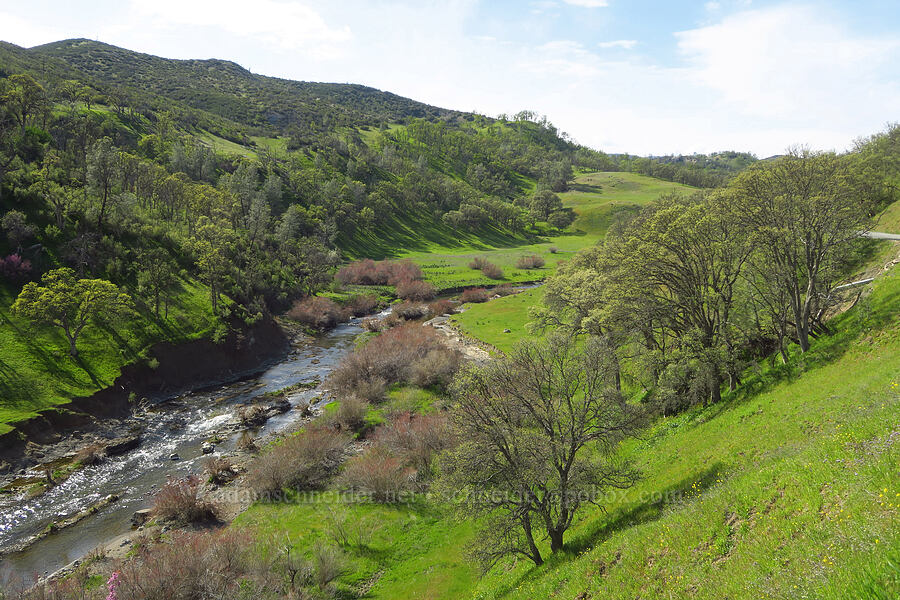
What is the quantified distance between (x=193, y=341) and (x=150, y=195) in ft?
185

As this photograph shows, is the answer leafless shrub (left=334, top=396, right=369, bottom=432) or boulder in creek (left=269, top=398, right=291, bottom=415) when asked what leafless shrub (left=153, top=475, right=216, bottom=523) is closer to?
leafless shrub (left=334, top=396, right=369, bottom=432)

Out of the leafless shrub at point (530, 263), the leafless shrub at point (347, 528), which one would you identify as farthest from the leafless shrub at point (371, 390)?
the leafless shrub at point (530, 263)

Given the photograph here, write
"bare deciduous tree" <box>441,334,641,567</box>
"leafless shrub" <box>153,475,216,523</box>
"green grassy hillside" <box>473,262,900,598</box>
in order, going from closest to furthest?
"green grassy hillside" <box>473,262,900,598</box> < "bare deciduous tree" <box>441,334,641,567</box> < "leafless shrub" <box>153,475,216,523</box>

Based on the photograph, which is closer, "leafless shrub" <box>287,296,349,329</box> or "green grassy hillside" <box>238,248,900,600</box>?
"green grassy hillside" <box>238,248,900,600</box>

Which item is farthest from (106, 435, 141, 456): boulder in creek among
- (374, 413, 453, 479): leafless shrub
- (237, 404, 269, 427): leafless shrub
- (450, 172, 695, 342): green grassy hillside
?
(450, 172, 695, 342): green grassy hillside

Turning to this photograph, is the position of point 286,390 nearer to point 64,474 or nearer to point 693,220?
point 64,474

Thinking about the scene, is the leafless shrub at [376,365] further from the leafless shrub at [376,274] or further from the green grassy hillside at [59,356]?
the leafless shrub at [376,274]

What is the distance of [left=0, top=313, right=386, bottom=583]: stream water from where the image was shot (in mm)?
26991

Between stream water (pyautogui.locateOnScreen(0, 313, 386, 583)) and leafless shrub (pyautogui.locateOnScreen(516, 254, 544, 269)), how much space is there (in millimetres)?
87266

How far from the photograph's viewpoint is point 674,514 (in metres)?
15.9

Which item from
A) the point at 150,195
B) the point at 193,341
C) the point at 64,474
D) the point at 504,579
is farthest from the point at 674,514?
the point at 150,195

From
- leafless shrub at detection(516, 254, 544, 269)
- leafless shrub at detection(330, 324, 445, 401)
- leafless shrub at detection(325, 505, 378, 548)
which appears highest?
leafless shrub at detection(516, 254, 544, 269)

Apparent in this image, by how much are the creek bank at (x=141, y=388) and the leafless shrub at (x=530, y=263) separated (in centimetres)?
8039

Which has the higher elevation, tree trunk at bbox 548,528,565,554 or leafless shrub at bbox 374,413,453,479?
tree trunk at bbox 548,528,565,554
